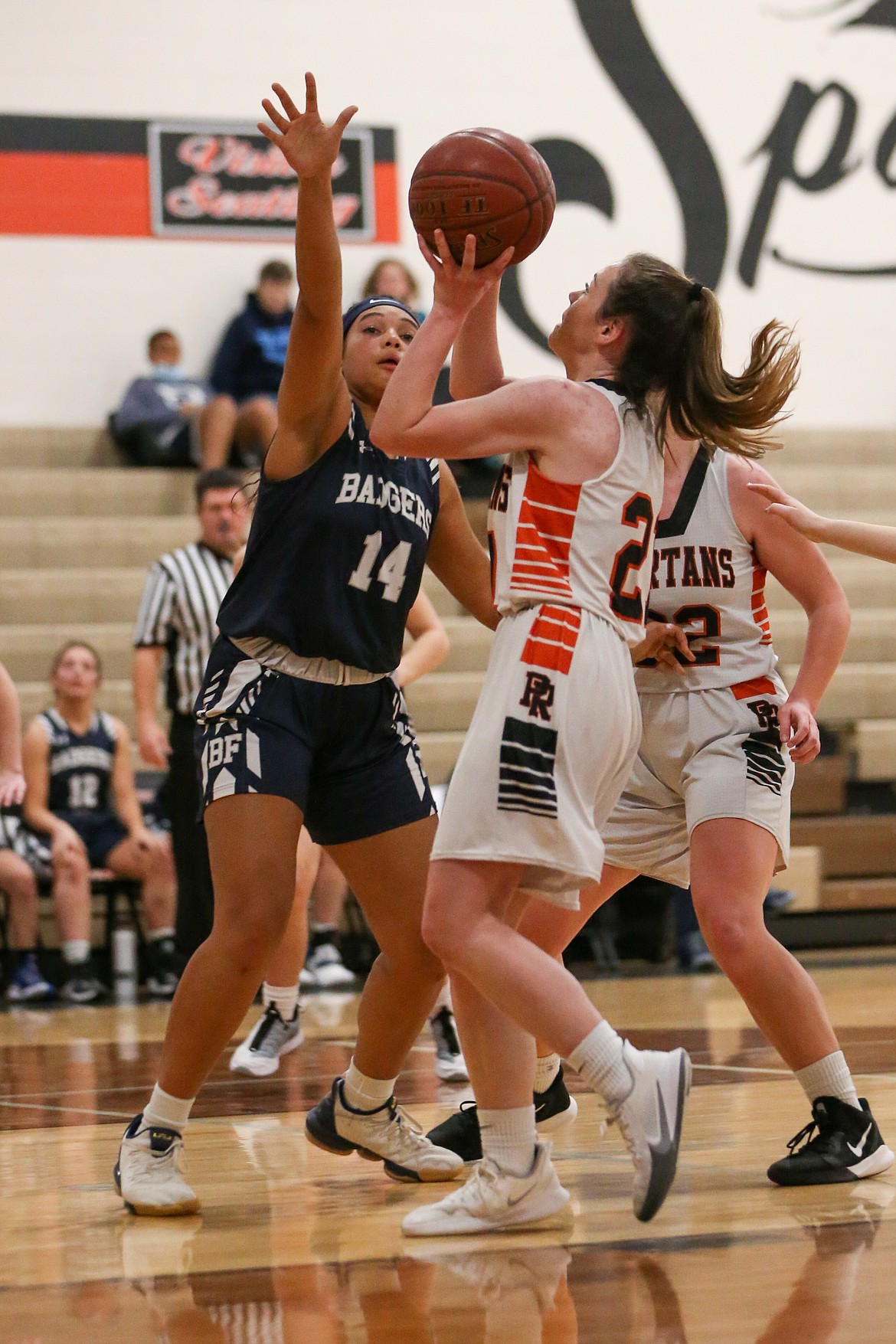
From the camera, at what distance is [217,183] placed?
12484 mm

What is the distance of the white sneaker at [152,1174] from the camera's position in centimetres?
327

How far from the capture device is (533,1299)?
2.56 meters

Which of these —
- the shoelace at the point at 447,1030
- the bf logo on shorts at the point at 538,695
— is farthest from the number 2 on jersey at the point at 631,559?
the shoelace at the point at 447,1030

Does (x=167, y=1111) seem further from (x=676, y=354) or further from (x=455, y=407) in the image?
(x=676, y=354)

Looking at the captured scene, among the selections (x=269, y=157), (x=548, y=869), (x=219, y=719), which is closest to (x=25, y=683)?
(x=269, y=157)

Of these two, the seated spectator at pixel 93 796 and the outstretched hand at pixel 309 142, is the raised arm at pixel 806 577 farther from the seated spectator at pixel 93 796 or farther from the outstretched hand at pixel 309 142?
the seated spectator at pixel 93 796

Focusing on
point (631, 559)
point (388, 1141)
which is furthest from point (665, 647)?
point (388, 1141)

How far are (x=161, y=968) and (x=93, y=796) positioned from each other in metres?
0.89

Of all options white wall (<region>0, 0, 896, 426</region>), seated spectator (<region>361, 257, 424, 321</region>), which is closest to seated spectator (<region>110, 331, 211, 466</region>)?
white wall (<region>0, 0, 896, 426</region>)

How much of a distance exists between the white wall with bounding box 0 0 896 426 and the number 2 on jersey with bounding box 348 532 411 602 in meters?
9.12

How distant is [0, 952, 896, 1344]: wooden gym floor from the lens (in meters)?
2.43

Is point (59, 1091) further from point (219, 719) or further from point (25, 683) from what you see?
point (25, 683)

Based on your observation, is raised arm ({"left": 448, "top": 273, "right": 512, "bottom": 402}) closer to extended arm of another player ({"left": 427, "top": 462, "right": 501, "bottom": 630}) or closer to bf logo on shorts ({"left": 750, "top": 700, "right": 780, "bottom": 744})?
extended arm of another player ({"left": 427, "top": 462, "right": 501, "bottom": 630})

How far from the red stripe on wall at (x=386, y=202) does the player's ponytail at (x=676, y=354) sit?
983 centimetres
